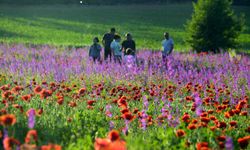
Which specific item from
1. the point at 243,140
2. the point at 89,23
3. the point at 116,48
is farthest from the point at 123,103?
the point at 89,23

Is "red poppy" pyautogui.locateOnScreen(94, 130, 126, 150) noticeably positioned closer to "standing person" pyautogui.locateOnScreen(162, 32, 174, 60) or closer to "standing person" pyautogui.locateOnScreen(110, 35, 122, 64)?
"standing person" pyautogui.locateOnScreen(110, 35, 122, 64)

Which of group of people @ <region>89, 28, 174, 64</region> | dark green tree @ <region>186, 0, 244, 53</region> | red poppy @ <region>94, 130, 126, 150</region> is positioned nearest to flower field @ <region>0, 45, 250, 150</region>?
red poppy @ <region>94, 130, 126, 150</region>

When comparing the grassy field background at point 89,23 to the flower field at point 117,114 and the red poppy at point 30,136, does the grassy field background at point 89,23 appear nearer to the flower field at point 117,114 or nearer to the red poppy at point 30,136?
the flower field at point 117,114

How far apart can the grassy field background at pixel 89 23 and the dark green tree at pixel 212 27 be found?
340 cm

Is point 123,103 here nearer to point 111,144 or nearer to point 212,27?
point 111,144

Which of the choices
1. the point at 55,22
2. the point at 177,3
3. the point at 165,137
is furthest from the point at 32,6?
the point at 165,137

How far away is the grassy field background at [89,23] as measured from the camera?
32.0 meters

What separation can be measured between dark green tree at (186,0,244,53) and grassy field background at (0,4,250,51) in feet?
11.1

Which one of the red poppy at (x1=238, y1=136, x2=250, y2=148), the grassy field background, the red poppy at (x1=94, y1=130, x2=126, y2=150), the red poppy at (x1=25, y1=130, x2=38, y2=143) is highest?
the red poppy at (x1=94, y1=130, x2=126, y2=150)

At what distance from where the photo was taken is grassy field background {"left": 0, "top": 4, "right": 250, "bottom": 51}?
3197 cm

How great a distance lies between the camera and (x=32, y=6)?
5691cm

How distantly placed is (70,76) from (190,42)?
14.1 metres

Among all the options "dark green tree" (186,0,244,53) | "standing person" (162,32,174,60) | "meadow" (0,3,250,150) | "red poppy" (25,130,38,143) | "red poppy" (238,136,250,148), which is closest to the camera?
"red poppy" (25,130,38,143)

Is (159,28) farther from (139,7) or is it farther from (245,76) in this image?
(245,76)
